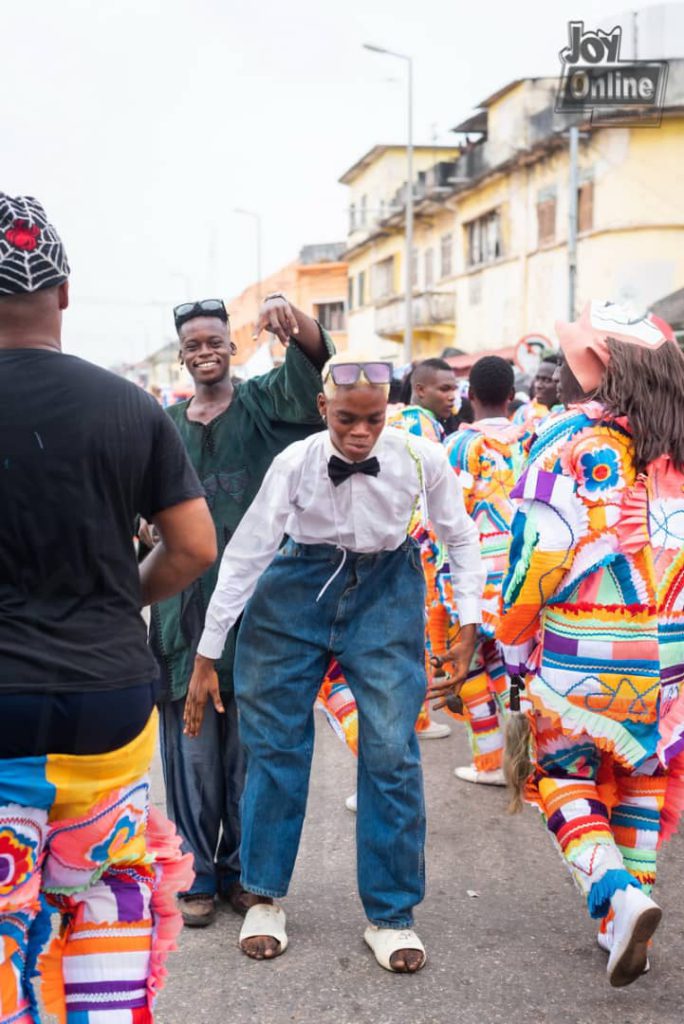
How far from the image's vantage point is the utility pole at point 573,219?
2377 centimetres

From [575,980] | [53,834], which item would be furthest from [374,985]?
[53,834]

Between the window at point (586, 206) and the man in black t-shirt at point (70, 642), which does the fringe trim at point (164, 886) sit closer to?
the man in black t-shirt at point (70, 642)

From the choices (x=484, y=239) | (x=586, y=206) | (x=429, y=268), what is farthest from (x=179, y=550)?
(x=429, y=268)

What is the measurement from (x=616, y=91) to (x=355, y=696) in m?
21.1

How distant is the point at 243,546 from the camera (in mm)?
3607

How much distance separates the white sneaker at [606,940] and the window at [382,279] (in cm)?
4069

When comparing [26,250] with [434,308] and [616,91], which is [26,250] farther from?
[434,308]

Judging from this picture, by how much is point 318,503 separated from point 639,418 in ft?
3.29

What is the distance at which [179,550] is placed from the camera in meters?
2.56

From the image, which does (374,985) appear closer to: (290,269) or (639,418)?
(639,418)

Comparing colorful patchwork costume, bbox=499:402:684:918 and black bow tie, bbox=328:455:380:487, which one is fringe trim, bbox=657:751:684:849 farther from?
black bow tie, bbox=328:455:380:487

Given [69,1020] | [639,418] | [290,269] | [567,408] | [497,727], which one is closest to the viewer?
[69,1020]

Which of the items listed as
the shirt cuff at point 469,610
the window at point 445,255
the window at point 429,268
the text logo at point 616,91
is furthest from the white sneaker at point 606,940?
the window at point 429,268

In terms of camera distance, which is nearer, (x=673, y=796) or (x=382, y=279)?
(x=673, y=796)
